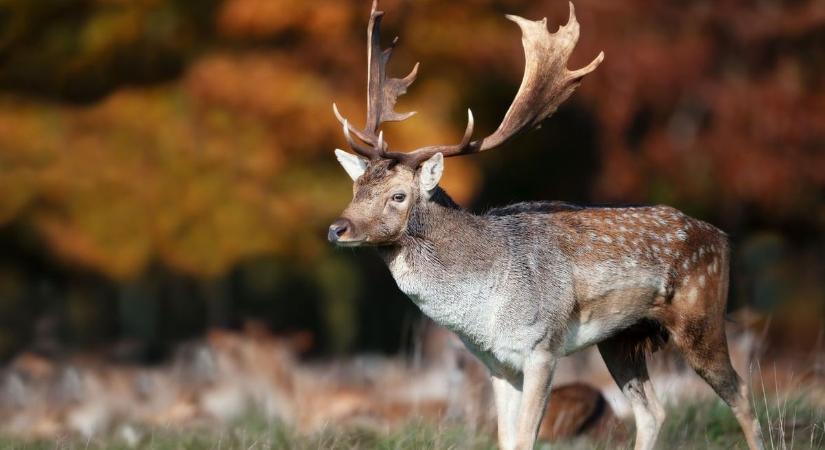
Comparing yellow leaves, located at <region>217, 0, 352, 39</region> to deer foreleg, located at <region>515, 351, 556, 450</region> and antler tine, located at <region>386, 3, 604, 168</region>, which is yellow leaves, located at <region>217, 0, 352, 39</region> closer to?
antler tine, located at <region>386, 3, 604, 168</region>

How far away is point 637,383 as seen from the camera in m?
6.49

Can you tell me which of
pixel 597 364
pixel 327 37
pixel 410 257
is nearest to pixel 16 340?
pixel 327 37

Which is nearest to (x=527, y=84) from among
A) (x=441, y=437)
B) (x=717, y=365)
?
(x=717, y=365)

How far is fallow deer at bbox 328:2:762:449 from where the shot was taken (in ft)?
19.0

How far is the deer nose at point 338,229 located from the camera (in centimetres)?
554

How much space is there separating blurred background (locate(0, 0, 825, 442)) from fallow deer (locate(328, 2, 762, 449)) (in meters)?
5.97

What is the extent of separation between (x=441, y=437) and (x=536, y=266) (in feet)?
3.37

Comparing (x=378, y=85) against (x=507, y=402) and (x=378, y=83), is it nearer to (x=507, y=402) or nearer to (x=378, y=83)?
(x=378, y=83)

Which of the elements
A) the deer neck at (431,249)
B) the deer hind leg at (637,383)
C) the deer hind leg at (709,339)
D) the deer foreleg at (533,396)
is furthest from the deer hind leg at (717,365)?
the deer neck at (431,249)

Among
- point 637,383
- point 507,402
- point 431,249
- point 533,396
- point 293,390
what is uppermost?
point 431,249

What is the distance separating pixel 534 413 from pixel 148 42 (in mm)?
8369

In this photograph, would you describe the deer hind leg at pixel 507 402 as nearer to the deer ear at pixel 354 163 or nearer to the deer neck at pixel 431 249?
the deer neck at pixel 431 249

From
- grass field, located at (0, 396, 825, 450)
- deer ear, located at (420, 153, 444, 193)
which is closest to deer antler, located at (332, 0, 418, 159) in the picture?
deer ear, located at (420, 153, 444, 193)

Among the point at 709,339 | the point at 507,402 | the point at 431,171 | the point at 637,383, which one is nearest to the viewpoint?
the point at 431,171
